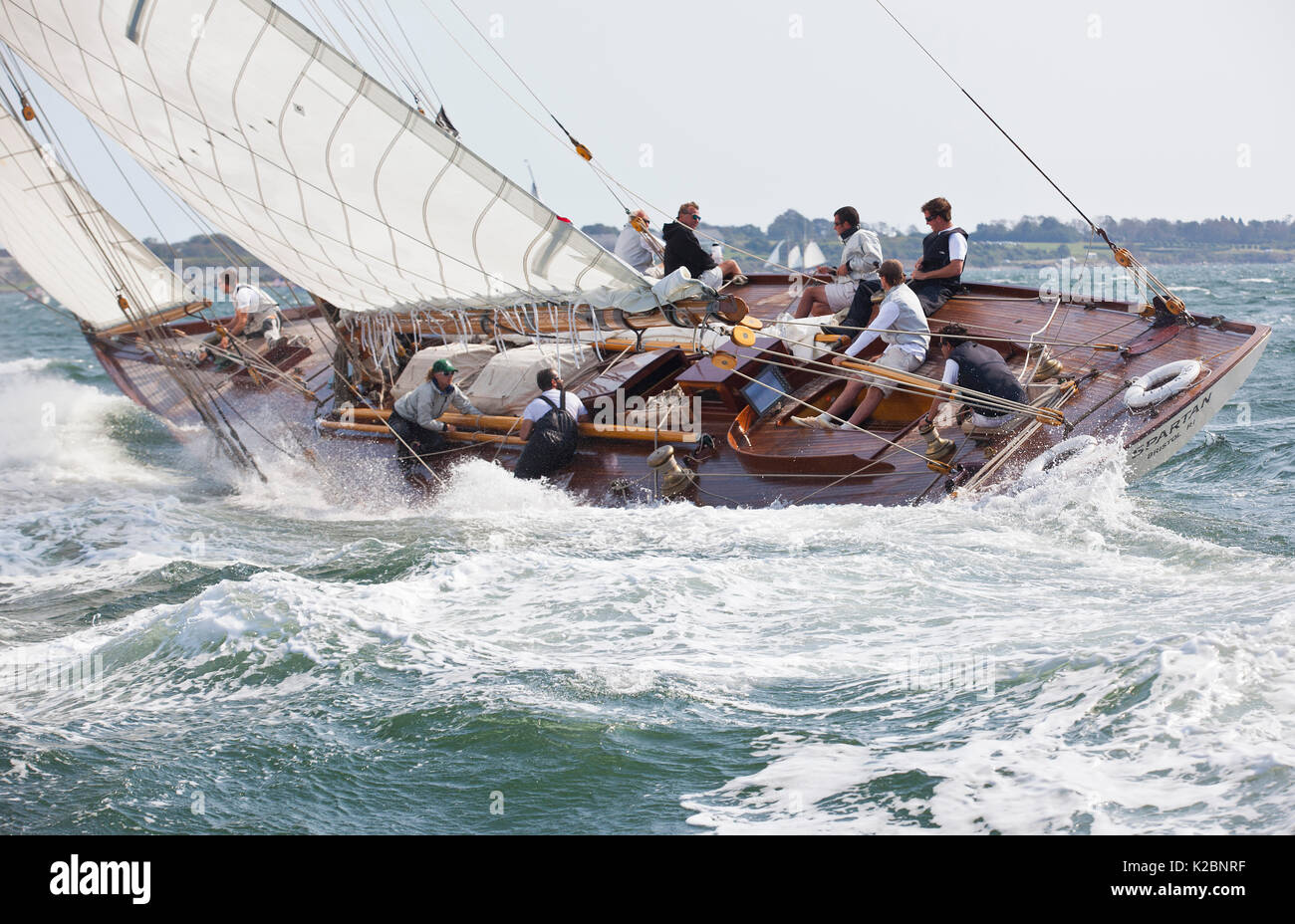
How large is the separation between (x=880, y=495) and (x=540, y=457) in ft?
7.37

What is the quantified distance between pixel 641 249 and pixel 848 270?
2253 millimetres

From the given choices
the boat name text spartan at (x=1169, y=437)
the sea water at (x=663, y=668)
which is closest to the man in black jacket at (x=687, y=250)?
the sea water at (x=663, y=668)

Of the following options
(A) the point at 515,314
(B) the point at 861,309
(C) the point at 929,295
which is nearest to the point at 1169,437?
(B) the point at 861,309

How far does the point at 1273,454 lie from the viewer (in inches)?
383

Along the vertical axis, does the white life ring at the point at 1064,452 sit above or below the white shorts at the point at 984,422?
below

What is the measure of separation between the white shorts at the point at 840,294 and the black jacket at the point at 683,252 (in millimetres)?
946

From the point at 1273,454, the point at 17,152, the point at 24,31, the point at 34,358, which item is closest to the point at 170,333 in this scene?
the point at 17,152

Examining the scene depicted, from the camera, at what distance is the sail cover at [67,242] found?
1023 cm

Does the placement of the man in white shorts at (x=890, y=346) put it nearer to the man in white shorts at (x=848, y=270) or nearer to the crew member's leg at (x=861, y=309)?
the crew member's leg at (x=861, y=309)

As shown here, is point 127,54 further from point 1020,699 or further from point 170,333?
point 1020,699

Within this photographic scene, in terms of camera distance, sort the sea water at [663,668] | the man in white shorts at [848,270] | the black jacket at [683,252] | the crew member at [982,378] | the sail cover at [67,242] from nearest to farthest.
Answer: the sea water at [663,668] < the crew member at [982,378] < the man in white shorts at [848,270] < the black jacket at [683,252] < the sail cover at [67,242]

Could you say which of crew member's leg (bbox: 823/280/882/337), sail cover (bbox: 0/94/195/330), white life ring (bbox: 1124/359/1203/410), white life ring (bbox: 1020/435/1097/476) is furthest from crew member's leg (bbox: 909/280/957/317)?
sail cover (bbox: 0/94/195/330)

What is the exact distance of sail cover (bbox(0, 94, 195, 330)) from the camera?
10227 mm

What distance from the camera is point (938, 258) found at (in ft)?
29.9
